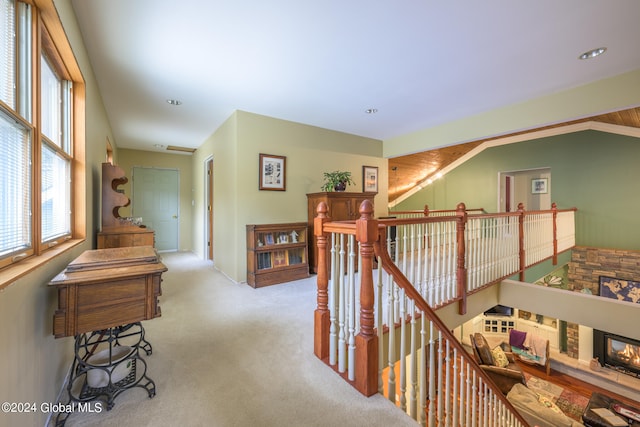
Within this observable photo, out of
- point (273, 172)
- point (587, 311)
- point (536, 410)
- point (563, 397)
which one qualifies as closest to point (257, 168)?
point (273, 172)

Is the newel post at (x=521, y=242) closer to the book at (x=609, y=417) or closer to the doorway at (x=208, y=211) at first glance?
the book at (x=609, y=417)

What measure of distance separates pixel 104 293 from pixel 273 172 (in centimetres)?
278

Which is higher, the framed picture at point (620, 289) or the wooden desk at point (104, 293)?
the wooden desk at point (104, 293)

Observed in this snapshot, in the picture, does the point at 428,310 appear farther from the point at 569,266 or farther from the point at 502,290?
the point at 569,266

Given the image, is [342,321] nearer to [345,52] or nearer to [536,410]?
[345,52]

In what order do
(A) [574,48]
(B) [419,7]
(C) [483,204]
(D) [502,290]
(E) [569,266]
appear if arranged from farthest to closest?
(C) [483,204] → (E) [569,266] → (D) [502,290] → (A) [574,48] → (B) [419,7]

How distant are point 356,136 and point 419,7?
10.0 ft

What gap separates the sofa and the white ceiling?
466 cm

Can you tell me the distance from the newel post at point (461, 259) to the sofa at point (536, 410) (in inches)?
113

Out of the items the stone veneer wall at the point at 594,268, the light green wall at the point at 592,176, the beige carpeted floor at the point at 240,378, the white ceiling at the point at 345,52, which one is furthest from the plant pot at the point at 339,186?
the stone veneer wall at the point at 594,268

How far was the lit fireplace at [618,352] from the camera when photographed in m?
5.21

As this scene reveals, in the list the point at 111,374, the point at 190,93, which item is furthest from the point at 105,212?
the point at 111,374

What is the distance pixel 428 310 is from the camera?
154 centimetres

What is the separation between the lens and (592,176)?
5.50 metres
